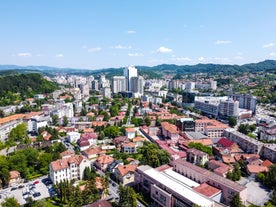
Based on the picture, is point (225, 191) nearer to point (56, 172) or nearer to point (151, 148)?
point (151, 148)

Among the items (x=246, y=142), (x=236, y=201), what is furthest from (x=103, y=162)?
(x=246, y=142)

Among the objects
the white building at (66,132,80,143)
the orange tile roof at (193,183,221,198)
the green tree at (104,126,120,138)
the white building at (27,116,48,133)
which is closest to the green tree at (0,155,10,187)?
the white building at (66,132,80,143)

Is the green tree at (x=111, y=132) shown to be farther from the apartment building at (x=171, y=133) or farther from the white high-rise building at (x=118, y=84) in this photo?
the white high-rise building at (x=118, y=84)

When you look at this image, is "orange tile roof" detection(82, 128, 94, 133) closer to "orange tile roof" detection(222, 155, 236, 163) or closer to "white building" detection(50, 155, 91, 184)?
"white building" detection(50, 155, 91, 184)

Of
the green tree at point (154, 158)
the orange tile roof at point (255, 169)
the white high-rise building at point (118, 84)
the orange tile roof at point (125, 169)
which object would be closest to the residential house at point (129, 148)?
the green tree at point (154, 158)

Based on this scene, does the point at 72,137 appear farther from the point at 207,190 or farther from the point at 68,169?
the point at 207,190

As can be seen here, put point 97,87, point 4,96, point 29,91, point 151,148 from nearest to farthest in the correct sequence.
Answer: point 151,148, point 4,96, point 29,91, point 97,87

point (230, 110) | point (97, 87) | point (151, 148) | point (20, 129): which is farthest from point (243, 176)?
point (97, 87)
